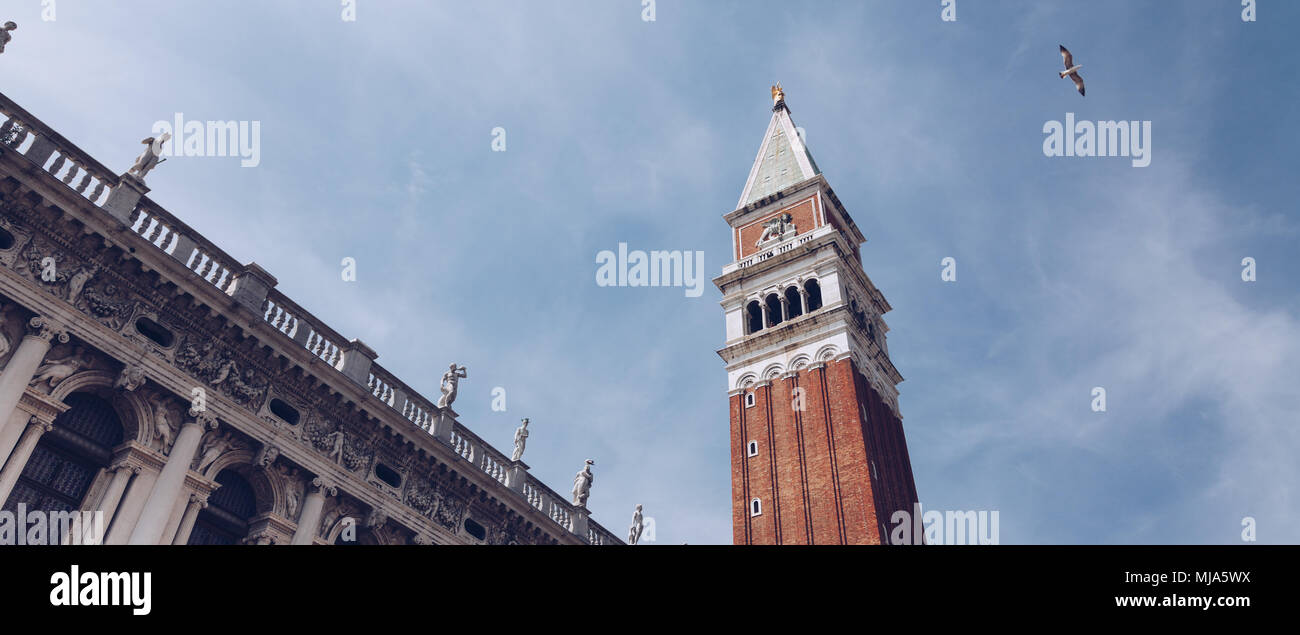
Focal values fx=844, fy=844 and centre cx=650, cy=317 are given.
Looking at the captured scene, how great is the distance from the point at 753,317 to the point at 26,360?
35.7 meters

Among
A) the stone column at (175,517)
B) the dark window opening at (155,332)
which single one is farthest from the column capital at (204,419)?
the dark window opening at (155,332)

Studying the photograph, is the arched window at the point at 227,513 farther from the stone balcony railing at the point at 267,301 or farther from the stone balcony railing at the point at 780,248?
the stone balcony railing at the point at 780,248

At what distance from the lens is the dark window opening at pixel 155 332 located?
18109mm

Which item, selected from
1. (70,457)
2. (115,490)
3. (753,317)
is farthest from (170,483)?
(753,317)

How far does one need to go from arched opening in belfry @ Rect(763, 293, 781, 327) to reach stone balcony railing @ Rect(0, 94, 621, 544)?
784 inches

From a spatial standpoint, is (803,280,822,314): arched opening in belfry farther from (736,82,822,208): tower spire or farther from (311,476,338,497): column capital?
(311,476,338,497): column capital

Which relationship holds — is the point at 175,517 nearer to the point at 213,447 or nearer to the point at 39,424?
the point at 213,447

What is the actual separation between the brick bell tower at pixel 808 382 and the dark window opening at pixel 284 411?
22.7m

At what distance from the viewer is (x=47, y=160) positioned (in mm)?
A: 17578

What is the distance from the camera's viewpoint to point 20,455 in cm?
1559
